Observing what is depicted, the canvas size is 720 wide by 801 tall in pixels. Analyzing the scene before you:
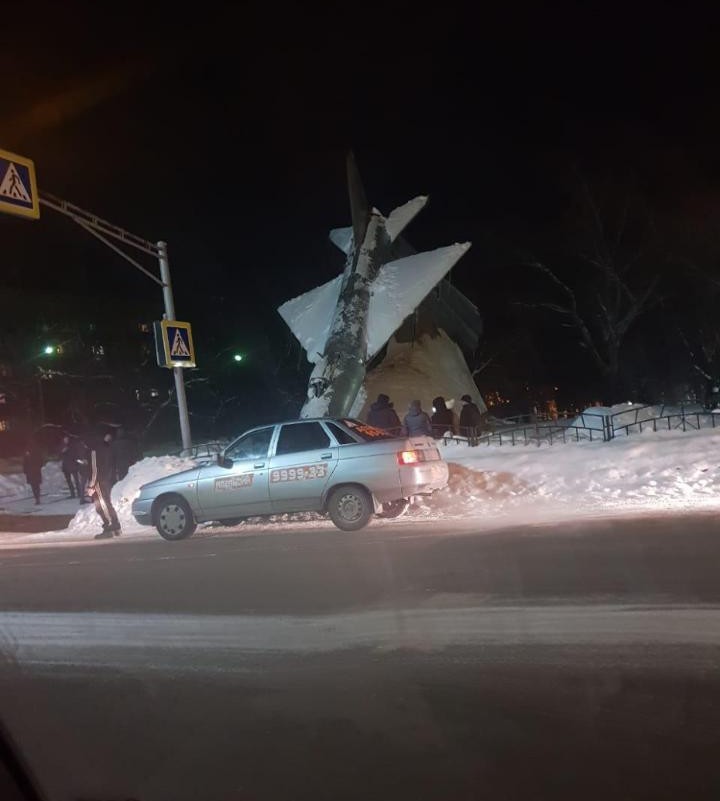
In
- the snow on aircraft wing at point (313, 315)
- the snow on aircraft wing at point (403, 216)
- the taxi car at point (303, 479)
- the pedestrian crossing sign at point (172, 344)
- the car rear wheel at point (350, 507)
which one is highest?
the snow on aircraft wing at point (403, 216)

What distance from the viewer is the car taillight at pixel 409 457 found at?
1074cm

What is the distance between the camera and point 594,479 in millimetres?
12703

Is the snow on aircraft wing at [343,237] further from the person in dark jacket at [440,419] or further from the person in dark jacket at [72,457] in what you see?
the person in dark jacket at [72,457]

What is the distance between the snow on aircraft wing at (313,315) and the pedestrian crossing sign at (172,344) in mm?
8912

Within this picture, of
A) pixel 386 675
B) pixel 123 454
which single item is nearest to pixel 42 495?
pixel 123 454

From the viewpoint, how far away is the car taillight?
10742 millimetres

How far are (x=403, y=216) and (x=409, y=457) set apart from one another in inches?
714

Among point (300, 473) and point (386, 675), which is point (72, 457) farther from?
point (386, 675)

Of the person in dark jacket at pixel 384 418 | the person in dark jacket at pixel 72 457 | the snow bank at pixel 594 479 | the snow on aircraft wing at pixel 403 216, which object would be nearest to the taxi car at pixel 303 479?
the snow bank at pixel 594 479

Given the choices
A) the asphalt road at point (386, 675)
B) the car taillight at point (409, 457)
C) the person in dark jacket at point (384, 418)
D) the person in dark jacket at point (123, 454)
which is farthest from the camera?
the person in dark jacket at point (123, 454)

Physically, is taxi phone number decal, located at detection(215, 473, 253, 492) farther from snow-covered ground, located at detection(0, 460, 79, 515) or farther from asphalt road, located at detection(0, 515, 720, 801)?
snow-covered ground, located at detection(0, 460, 79, 515)

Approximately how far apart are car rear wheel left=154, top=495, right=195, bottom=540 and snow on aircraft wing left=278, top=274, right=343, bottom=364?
14.0 m

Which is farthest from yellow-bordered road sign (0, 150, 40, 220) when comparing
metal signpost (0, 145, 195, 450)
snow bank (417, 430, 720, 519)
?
snow bank (417, 430, 720, 519)

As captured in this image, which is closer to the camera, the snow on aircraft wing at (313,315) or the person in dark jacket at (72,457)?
the person in dark jacket at (72,457)
